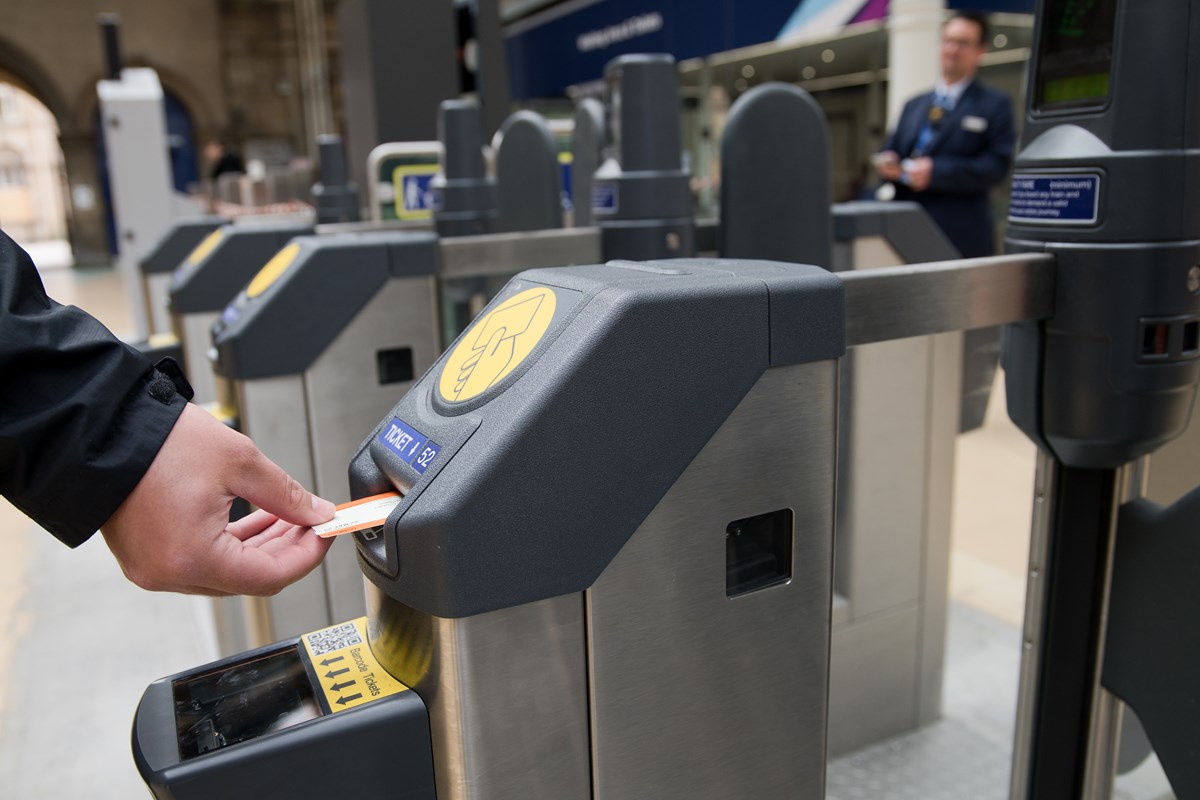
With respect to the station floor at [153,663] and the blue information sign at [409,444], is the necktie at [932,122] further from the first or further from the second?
the blue information sign at [409,444]

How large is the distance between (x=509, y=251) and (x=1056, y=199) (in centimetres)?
81

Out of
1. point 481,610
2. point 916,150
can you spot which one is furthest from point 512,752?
point 916,150

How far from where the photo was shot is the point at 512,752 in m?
0.62

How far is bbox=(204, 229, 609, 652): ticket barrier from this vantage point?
1.40m

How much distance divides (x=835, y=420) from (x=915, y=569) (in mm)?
1032

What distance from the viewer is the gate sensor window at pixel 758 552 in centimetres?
70

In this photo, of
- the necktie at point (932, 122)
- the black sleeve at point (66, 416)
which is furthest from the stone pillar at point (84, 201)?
the black sleeve at point (66, 416)

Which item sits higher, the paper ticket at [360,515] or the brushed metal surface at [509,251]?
the brushed metal surface at [509,251]

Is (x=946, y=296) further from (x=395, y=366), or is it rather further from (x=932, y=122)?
(x=932, y=122)

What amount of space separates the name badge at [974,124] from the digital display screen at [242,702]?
2849mm

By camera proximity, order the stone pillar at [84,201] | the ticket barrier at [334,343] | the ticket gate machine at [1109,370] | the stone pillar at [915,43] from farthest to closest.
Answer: the stone pillar at [84,201]
the stone pillar at [915,43]
the ticket barrier at [334,343]
the ticket gate machine at [1109,370]

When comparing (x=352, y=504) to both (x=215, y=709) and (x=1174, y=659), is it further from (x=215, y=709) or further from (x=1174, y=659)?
(x=1174, y=659)

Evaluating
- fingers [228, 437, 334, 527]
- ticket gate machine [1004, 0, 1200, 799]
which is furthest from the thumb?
ticket gate machine [1004, 0, 1200, 799]

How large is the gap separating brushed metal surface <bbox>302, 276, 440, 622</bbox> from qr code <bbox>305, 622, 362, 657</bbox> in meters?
0.76
